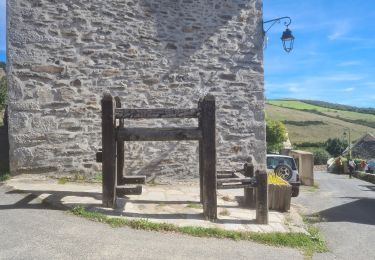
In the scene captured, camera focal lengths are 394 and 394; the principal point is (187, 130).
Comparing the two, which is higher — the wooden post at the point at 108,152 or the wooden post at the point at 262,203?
the wooden post at the point at 108,152

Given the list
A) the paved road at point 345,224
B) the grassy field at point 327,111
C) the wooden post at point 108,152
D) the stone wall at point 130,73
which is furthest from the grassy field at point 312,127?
the wooden post at point 108,152

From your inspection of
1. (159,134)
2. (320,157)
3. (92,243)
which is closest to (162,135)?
(159,134)

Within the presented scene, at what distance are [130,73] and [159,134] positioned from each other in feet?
11.4

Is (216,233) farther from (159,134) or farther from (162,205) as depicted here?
(159,134)

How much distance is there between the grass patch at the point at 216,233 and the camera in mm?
5383

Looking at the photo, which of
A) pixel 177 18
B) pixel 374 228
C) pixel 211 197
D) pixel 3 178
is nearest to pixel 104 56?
pixel 177 18

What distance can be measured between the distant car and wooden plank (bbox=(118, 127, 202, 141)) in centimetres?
633

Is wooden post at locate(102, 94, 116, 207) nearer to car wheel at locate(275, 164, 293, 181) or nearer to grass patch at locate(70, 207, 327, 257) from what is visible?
grass patch at locate(70, 207, 327, 257)

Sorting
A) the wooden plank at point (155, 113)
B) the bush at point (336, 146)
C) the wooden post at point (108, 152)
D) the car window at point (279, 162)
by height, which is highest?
the wooden plank at point (155, 113)

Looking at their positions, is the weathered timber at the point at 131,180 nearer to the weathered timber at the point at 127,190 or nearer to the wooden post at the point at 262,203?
the weathered timber at the point at 127,190

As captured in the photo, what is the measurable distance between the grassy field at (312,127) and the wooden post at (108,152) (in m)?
58.6

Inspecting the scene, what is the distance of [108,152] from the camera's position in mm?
6035

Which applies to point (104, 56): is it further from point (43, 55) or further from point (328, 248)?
point (328, 248)

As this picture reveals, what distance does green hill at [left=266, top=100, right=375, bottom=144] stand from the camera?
217ft
